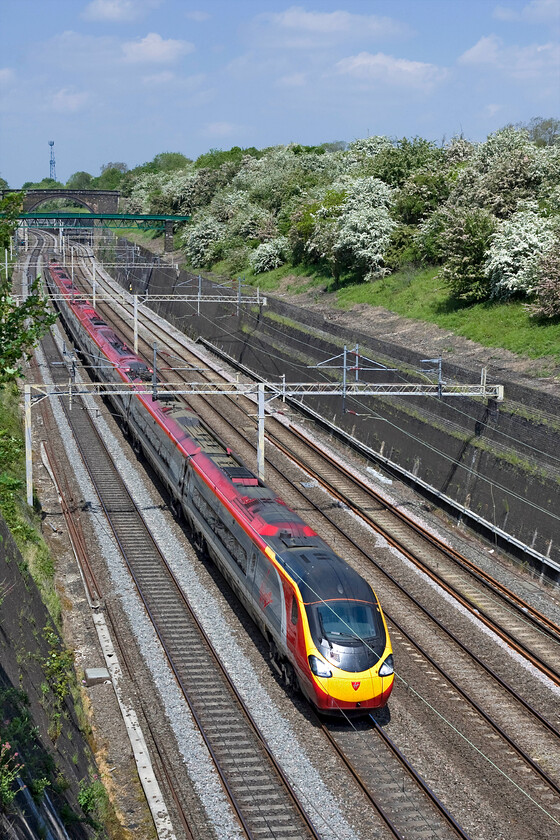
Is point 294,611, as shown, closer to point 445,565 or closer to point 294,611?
point 294,611

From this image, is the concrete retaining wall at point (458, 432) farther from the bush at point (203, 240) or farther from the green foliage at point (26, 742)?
the bush at point (203, 240)

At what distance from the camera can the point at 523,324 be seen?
35.2m

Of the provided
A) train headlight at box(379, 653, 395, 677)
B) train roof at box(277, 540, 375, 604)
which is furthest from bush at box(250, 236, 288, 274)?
train headlight at box(379, 653, 395, 677)

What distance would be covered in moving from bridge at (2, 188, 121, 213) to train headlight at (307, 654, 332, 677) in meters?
98.2

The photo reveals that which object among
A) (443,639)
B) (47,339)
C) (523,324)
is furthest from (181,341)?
(443,639)

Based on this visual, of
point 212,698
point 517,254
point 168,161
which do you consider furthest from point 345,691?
point 168,161

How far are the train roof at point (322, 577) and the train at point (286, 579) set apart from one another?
20 millimetres

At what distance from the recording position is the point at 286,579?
16.4m

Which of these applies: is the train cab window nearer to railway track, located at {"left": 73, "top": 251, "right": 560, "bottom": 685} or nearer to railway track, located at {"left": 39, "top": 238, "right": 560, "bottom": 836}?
railway track, located at {"left": 39, "top": 238, "right": 560, "bottom": 836}

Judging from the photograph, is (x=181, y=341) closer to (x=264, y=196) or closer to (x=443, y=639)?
(x=264, y=196)

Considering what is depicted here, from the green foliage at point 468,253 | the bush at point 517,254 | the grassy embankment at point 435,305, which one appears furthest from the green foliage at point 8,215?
the green foliage at point 468,253

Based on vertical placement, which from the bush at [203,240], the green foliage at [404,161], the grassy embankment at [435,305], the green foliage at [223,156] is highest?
the green foliage at [223,156]

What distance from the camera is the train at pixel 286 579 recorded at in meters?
15.1

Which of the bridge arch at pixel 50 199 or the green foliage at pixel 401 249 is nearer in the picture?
the green foliage at pixel 401 249
